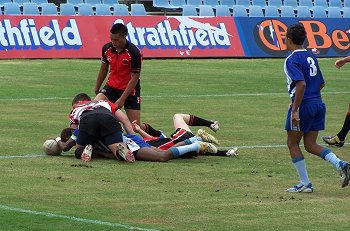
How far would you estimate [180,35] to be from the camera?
3497 cm

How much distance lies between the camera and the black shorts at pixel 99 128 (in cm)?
1373

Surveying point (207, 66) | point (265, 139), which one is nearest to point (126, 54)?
point (265, 139)

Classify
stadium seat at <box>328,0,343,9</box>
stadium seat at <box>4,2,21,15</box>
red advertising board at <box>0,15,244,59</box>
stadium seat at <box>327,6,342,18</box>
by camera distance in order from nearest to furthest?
red advertising board at <box>0,15,244,59</box> < stadium seat at <box>4,2,21,15</box> < stadium seat at <box>327,6,342,18</box> < stadium seat at <box>328,0,343,9</box>

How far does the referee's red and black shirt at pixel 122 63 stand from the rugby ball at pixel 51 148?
1.81 meters

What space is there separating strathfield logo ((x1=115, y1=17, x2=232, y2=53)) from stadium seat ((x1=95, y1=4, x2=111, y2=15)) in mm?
2365

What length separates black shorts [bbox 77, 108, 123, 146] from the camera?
13.7 m

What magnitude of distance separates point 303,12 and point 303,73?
3107 centimetres

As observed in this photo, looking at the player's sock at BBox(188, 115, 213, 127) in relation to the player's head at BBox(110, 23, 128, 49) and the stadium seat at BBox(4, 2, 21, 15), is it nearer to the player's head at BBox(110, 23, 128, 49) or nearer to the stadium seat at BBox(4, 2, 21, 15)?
the player's head at BBox(110, 23, 128, 49)

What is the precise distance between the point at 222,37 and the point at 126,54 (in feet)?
68.3

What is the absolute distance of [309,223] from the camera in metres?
9.98


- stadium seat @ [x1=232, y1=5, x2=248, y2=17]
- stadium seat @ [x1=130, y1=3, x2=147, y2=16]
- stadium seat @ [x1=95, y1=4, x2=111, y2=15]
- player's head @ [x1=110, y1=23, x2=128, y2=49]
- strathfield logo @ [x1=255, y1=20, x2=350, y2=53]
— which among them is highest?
player's head @ [x1=110, y1=23, x2=128, y2=49]

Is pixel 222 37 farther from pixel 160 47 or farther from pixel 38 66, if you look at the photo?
pixel 38 66

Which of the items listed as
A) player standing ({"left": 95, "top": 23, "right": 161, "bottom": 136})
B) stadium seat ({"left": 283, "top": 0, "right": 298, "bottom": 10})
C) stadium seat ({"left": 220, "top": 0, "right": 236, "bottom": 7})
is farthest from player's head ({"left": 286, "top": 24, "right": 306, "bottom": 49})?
stadium seat ({"left": 283, "top": 0, "right": 298, "bottom": 10})

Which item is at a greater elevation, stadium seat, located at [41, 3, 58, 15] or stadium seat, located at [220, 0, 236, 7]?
stadium seat, located at [41, 3, 58, 15]
